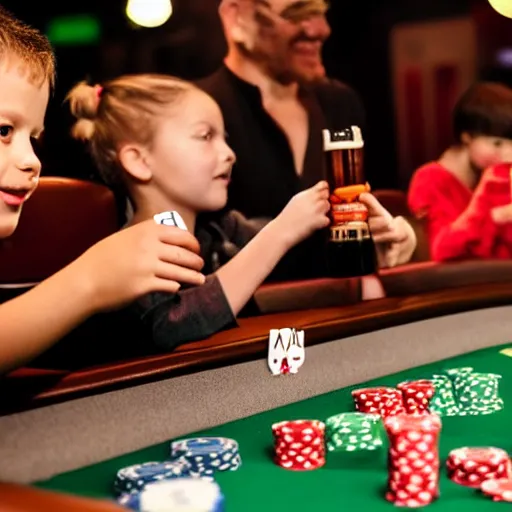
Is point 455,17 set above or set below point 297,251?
above

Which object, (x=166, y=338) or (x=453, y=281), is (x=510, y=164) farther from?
(x=166, y=338)

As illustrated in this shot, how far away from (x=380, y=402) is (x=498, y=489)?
1.66 feet

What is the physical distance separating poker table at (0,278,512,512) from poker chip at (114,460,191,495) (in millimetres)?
42

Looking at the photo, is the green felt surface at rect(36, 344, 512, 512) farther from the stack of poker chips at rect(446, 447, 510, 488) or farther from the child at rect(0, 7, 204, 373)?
the child at rect(0, 7, 204, 373)

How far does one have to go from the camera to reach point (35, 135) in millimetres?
1866

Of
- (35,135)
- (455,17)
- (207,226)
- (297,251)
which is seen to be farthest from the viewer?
(455,17)

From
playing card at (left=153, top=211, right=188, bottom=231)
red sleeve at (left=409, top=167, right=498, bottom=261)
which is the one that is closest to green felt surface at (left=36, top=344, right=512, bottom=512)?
playing card at (left=153, top=211, right=188, bottom=231)

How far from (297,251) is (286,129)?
1.22 ft

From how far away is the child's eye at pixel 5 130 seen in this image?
1.72 m

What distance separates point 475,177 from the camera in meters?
3.27

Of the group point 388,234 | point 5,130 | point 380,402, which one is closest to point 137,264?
point 5,130

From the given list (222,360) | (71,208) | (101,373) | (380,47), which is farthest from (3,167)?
(380,47)

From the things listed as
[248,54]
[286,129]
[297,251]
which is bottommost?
[297,251]

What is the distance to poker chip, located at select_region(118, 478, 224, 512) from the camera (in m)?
1.29
